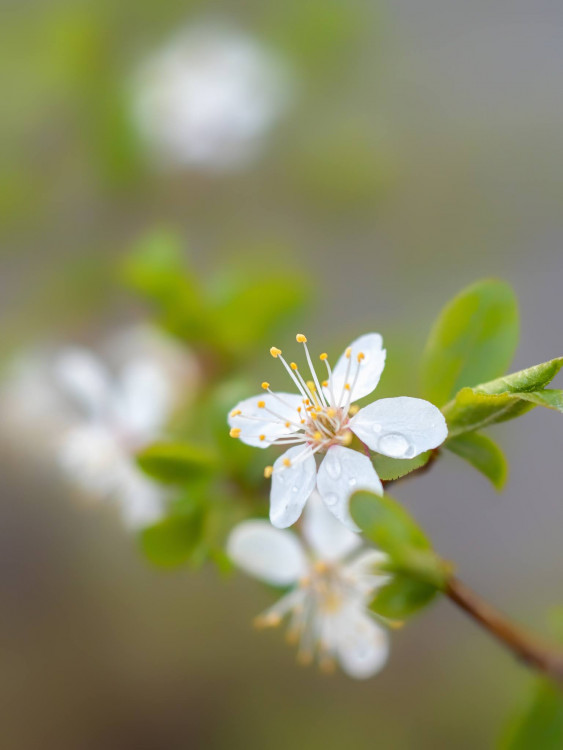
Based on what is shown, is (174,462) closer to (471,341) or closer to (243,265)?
(471,341)

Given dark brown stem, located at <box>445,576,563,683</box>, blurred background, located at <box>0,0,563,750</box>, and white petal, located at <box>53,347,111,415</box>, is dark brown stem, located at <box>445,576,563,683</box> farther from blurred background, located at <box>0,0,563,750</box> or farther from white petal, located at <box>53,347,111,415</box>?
blurred background, located at <box>0,0,563,750</box>

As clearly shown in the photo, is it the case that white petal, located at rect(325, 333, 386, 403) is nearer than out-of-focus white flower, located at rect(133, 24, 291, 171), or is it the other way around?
white petal, located at rect(325, 333, 386, 403)

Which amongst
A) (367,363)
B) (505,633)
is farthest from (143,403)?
(505,633)

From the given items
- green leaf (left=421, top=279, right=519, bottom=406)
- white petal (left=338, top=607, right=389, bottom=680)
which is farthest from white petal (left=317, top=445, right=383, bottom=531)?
white petal (left=338, top=607, right=389, bottom=680)

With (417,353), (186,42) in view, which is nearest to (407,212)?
(186,42)

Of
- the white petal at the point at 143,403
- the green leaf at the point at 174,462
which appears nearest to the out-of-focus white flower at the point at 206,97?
the white petal at the point at 143,403

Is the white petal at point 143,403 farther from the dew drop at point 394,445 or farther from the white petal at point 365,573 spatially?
the dew drop at point 394,445

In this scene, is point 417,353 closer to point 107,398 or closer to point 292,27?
point 107,398
